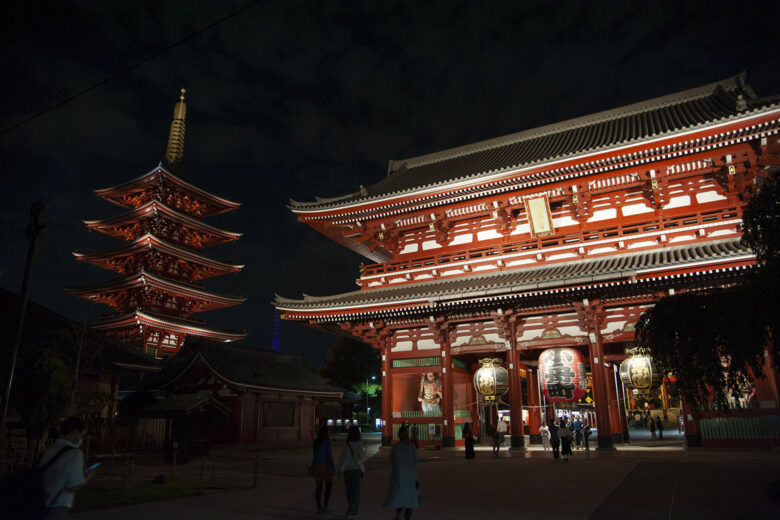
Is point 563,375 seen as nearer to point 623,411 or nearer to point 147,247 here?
point 623,411

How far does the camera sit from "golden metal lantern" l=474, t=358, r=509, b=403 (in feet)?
64.8

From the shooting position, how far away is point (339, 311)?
21594 mm

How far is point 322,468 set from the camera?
29.6 ft

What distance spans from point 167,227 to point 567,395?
3714 cm

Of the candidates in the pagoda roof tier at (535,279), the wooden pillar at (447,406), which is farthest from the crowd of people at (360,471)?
the wooden pillar at (447,406)

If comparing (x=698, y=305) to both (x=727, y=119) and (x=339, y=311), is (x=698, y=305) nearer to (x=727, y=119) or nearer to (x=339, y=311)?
(x=727, y=119)

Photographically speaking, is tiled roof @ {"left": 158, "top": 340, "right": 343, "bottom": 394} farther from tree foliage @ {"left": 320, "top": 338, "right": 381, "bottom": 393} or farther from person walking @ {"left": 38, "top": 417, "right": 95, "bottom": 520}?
person walking @ {"left": 38, "top": 417, "right": 95, "bottom": 520}

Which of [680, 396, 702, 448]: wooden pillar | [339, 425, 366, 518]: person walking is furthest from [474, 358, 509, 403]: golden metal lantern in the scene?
[339, 425, 366, 518]: person walking

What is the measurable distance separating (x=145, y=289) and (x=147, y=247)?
345 cm

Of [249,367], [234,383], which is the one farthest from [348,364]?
[234,383]

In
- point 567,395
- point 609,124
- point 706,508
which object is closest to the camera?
point 706,508

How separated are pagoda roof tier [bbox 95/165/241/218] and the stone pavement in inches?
1355

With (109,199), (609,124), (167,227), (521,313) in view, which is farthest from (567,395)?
(109,199)

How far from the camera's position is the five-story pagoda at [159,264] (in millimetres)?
39906
